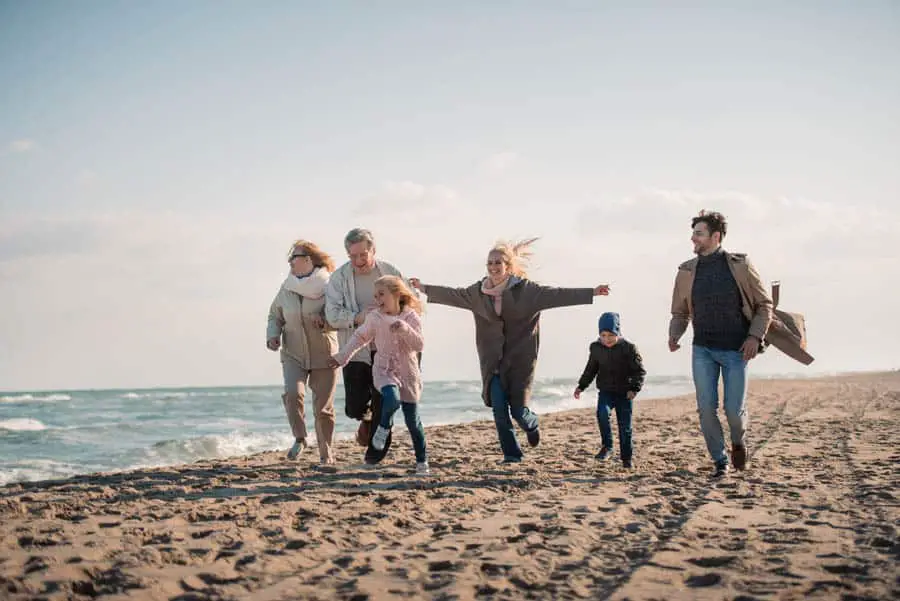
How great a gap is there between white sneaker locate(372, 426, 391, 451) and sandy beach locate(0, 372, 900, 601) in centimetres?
25

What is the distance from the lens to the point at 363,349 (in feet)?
22.3

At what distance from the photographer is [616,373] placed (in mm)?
7129

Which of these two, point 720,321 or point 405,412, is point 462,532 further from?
point 720,321

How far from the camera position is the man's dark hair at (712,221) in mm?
6430

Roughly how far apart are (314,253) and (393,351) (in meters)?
1.57

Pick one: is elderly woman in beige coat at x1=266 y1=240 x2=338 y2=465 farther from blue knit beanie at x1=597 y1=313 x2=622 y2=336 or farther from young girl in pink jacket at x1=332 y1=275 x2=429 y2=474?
blue knit beanie at x1=597 y1=313 x2=622 y2=336

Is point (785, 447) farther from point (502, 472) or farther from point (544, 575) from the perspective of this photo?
point (544, 575)

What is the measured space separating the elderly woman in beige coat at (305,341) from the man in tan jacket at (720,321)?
3257mm

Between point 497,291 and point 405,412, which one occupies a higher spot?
point 497,291

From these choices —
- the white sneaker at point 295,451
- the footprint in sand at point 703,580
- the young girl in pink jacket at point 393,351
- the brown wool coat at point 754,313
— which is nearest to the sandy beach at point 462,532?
the footprint in sand at point 703,580

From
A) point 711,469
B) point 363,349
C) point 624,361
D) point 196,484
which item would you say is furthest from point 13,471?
point 711,469

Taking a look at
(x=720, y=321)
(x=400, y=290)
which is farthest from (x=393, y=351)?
(x=720, y=321)

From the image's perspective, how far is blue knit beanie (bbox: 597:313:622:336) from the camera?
723 cm

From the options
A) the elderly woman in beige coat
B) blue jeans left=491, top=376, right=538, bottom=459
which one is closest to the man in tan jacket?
Answer: blue jeans left=491, top=376, right=538, bottom=459
